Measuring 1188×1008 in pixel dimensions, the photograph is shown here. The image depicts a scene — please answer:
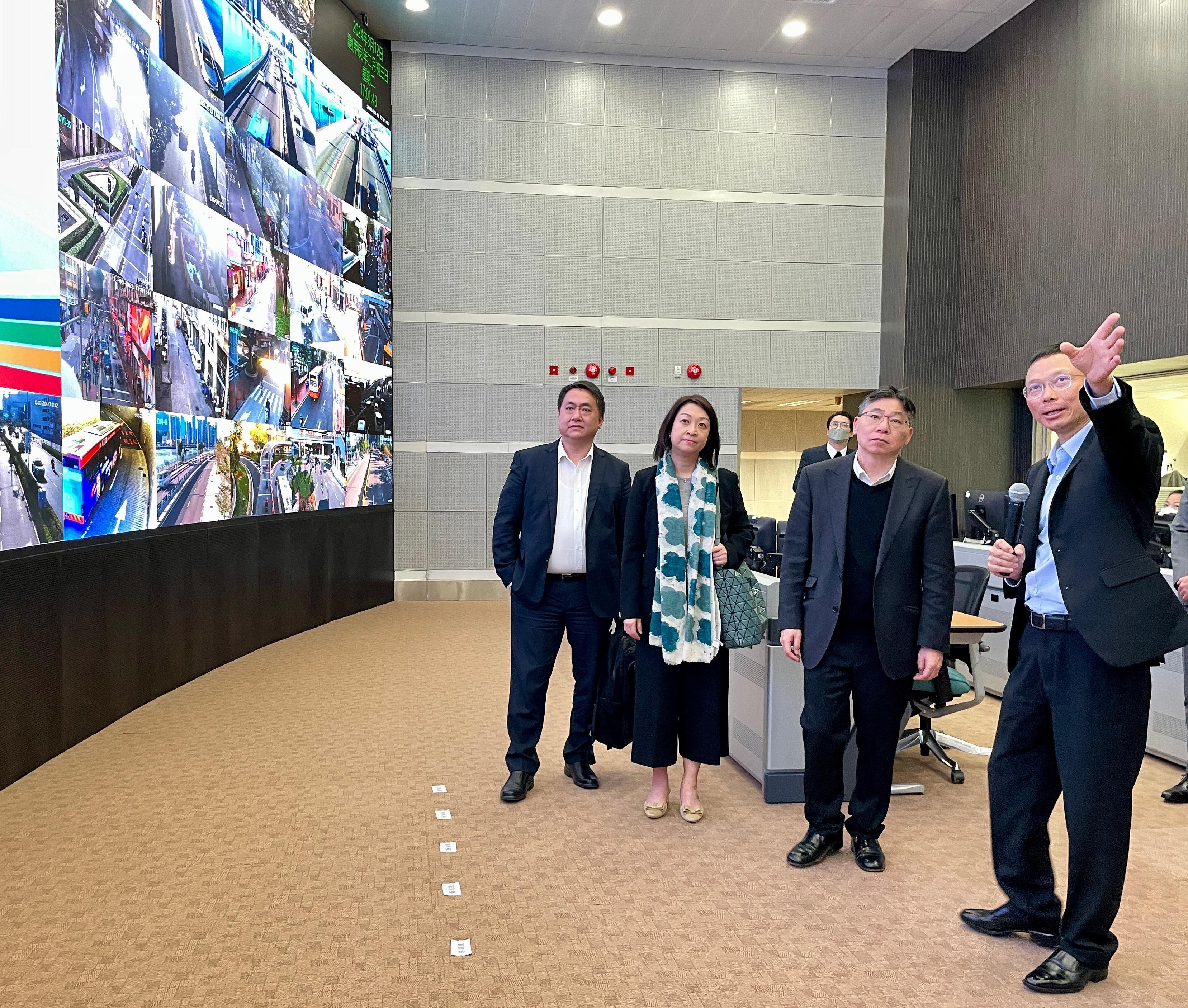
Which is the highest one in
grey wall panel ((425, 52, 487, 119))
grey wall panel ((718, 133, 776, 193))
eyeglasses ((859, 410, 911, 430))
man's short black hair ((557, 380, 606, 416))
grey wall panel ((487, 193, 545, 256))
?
grey wall panel ((425, 52, 487, 119))

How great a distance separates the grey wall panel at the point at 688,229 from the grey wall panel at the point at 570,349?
4.06ft

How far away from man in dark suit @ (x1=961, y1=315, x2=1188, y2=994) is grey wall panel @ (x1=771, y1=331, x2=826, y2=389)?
8172 mm

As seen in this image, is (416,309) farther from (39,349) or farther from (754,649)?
(754,649)

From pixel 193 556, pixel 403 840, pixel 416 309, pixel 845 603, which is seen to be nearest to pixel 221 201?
pixel 193 556

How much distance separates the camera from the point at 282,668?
6.72 meters

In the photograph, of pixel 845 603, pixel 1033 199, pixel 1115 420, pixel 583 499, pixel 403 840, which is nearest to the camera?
pixel 1115 420

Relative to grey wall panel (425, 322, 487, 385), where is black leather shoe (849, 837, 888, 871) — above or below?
below

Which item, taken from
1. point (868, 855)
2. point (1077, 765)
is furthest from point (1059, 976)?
point (868, 855)

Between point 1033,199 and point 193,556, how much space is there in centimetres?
805

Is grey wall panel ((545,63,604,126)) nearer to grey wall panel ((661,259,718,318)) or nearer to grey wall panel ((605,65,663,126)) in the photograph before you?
grey wall panel ((605,65,663,126))

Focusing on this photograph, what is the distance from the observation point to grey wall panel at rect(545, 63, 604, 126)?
33.8ft

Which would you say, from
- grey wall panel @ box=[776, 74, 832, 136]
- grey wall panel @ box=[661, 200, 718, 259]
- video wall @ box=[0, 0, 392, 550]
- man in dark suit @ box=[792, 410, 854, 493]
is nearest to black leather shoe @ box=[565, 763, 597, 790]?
video wall @ box=[0, 0, 392, 550]

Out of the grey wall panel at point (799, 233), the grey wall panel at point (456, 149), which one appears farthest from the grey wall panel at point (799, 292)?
the grey wall panel at point (456, 149)

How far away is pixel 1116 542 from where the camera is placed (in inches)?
97.0
